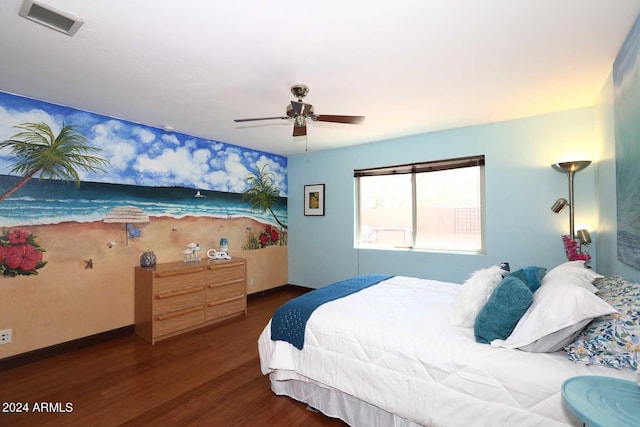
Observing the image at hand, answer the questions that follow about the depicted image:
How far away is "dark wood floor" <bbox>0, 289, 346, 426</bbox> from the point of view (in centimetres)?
198

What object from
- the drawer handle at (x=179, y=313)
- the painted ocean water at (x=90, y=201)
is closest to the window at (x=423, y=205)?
the painted ocean water at (x=90, y=201)

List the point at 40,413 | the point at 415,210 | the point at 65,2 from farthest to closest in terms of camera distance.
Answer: the point at 415,210 < the point at 40,413 < the point at 65,2

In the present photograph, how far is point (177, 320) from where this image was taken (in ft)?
10.9

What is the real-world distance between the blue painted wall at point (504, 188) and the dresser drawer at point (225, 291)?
1.55m

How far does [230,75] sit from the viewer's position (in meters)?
2.33

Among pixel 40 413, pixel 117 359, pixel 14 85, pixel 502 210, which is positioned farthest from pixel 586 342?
pixel 14 85

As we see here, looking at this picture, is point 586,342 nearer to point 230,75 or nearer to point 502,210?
point 502,210

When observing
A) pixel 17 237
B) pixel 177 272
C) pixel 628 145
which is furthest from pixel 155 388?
pixel 628 145

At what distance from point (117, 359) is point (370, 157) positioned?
12.9 feet

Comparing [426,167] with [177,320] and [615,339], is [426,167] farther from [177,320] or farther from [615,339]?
[177,320]

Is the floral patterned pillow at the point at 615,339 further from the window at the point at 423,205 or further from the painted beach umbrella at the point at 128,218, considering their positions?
the painted beach umbrella at the point at 128,218

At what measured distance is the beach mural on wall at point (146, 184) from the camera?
275cm

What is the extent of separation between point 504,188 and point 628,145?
1.63 meters

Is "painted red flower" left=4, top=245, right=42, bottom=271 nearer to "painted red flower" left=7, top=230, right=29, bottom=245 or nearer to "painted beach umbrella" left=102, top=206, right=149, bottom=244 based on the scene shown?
"painted red flower" left=7, top=230, right=29, bottom=245
